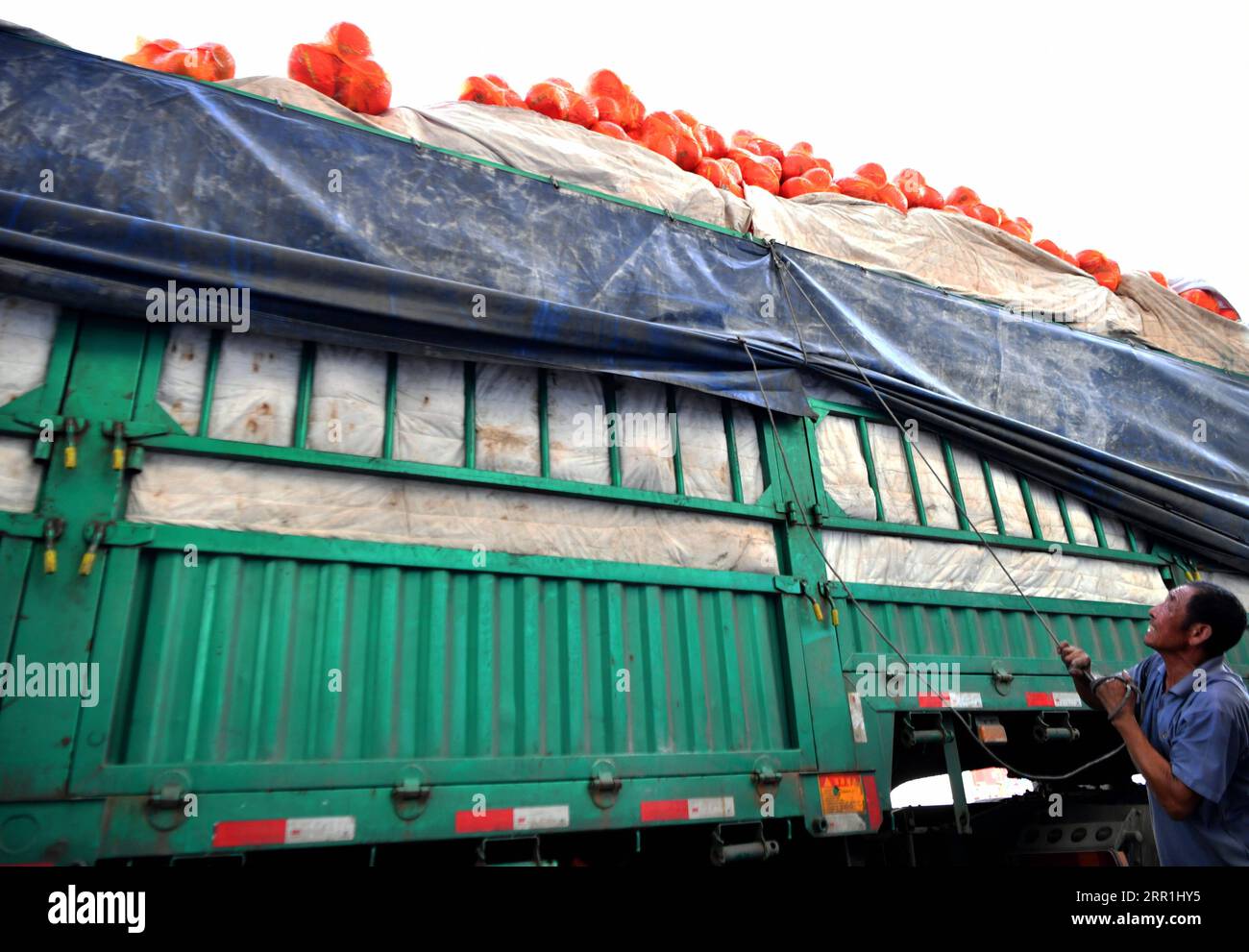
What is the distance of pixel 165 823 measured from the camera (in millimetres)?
2766

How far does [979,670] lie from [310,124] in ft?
14.6

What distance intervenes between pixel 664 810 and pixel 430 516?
1.62 m

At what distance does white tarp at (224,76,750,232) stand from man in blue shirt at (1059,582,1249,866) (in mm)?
3231

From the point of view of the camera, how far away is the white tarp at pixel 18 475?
2861mm

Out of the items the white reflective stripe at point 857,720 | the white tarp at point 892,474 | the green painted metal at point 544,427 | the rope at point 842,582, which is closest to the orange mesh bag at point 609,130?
the rope at point 842,582

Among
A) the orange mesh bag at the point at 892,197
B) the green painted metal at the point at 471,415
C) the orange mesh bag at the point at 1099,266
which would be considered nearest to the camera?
the green painted metal at the point at 471,415

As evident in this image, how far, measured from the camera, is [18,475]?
2.89m

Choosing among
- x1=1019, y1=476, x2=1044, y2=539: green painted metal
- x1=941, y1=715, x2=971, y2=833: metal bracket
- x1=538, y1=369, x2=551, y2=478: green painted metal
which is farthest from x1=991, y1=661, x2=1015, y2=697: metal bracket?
x1=538, y1=369, x2=551, y2=478: green painted metal

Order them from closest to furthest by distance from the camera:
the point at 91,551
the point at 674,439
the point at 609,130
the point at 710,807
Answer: the point at 91,551
the point at 710,807
the point at 674,439
the point at 609,130

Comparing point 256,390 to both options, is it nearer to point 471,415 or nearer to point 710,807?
point 471,415

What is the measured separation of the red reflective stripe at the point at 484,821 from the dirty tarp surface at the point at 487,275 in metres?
1.95

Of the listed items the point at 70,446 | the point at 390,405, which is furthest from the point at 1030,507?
the point at 70,446

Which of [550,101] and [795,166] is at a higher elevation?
[795,166]

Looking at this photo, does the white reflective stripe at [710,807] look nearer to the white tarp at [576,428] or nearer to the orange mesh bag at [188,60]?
the white tarp at [576,428]
